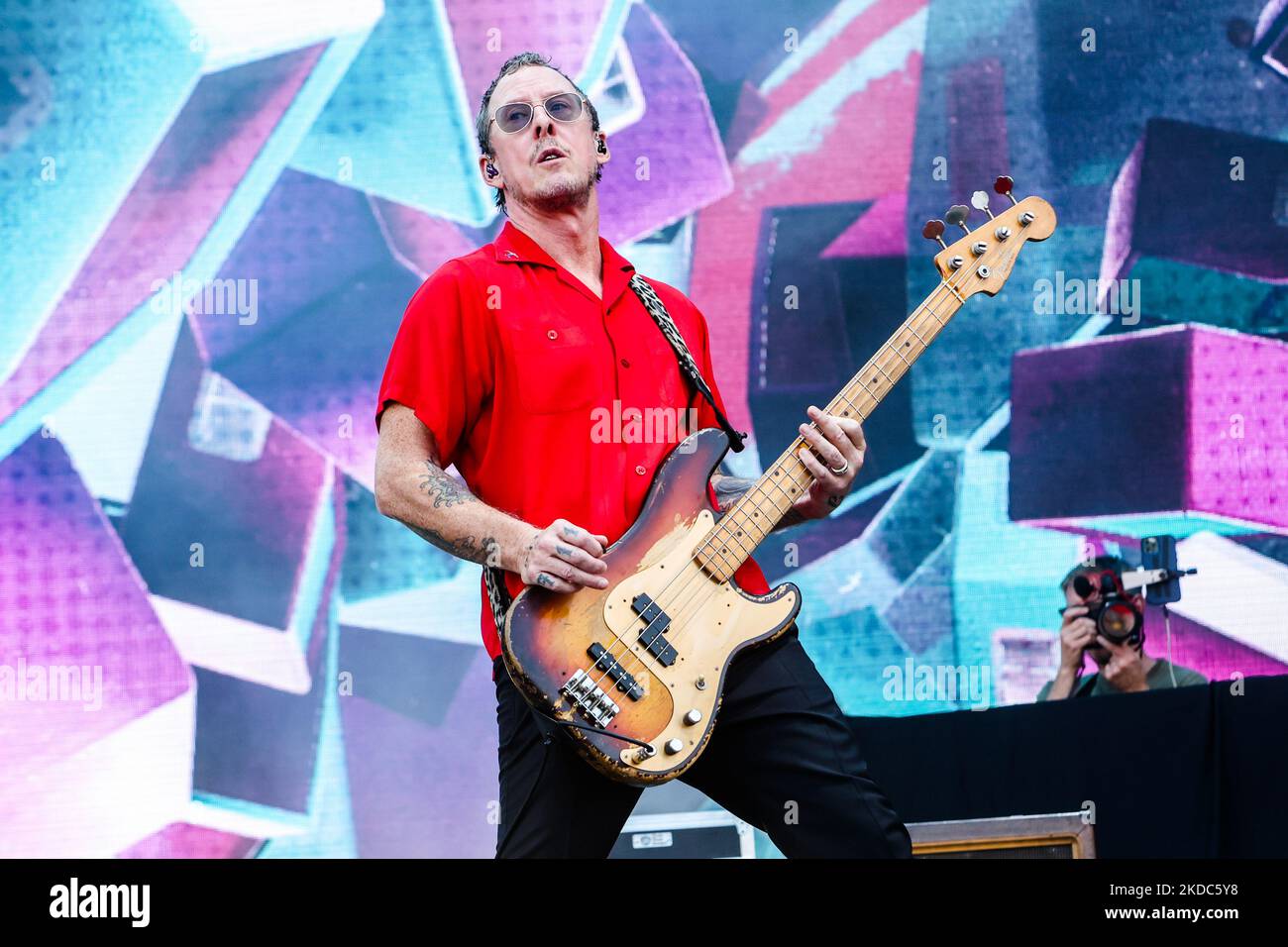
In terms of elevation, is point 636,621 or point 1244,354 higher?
point 1244,354

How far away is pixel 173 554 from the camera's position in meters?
4.86

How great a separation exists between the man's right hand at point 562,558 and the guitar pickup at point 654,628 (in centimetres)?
15

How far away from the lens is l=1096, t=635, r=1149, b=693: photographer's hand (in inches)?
168

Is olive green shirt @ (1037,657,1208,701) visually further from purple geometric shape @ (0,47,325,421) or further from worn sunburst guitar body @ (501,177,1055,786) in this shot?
purple geometric shape @ (0,47,325,421)

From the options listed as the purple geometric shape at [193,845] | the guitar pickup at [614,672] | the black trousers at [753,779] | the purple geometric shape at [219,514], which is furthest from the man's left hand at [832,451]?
the purple geometric shape at [193,845]

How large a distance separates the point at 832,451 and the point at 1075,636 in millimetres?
1952

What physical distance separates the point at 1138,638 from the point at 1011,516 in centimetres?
66

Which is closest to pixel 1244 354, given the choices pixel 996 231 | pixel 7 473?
pixel 996 231

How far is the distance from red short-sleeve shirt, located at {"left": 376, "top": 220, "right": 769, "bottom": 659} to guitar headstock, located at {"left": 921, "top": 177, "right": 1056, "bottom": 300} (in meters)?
0.72

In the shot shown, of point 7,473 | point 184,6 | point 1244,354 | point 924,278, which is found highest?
point 184,6

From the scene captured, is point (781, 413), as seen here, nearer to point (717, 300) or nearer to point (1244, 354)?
point (717, 300)

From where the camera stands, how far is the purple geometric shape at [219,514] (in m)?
4.84

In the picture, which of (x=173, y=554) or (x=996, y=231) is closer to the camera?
(x=996, y=231)

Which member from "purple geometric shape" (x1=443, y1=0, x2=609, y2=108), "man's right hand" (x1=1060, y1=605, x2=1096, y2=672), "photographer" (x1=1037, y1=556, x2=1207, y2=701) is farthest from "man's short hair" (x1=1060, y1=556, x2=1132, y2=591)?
"purple geometric shape" (x1=443, y1=0, x2=609, y2=108)
